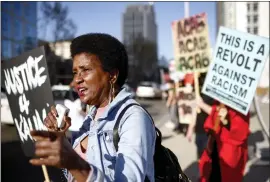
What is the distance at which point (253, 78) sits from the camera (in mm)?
4109

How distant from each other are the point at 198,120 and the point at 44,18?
53.7ft

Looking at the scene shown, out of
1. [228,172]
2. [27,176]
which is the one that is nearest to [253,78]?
[228,172]

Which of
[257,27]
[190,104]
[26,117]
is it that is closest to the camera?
[26,117]

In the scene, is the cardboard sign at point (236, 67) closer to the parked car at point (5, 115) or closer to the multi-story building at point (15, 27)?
the multi-story building at point (15, 27)

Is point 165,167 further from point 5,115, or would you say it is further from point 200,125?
point 5,115

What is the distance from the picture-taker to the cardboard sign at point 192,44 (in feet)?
19.4

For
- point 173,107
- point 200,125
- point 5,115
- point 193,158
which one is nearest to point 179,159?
point 193,158

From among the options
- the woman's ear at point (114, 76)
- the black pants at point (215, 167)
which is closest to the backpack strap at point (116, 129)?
the woman's ear at point (114, 76)

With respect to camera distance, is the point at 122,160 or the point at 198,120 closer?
the point at 122,160

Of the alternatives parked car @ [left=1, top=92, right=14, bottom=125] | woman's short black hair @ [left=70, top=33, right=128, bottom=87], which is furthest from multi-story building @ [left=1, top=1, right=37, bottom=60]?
woman's short black hair @ [left=70, top=33, right=128, bottom=87]

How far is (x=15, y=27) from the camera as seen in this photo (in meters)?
11.5

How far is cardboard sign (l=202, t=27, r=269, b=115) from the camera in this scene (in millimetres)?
4051

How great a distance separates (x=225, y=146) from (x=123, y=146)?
2.97 m

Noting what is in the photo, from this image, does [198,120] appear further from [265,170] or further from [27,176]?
[27,176]
